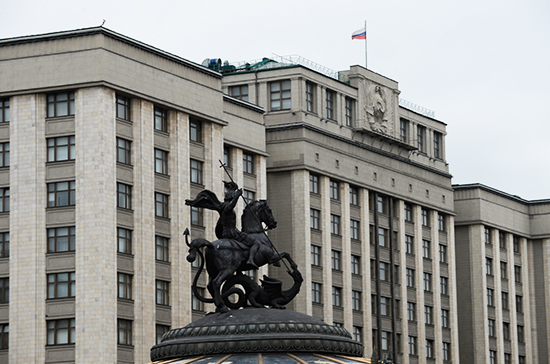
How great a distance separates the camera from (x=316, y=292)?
305 feet

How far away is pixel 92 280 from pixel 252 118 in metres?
21.4

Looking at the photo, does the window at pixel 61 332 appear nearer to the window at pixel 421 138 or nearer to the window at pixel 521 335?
the window at pixel 421 138

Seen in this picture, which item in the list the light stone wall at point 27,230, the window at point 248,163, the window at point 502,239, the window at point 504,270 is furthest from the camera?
the window at point 502,239

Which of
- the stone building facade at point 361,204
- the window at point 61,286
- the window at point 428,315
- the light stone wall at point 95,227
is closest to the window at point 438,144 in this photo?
the stone building facade at point 361,204

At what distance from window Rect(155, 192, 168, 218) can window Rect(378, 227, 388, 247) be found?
86.9 feet

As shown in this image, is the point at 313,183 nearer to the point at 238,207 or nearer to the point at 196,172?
the point at 238,207

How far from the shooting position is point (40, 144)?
7500cm

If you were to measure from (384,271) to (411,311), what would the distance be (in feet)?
15.8

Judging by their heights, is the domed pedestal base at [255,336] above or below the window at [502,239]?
below

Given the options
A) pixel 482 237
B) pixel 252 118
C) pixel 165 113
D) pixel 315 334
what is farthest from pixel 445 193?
pixel 315 334

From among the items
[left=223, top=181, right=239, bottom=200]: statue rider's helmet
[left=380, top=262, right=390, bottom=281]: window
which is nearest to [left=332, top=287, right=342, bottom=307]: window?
[left=380, top=262, right=390, bottom=281]: window

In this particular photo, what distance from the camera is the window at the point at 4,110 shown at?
7638cm

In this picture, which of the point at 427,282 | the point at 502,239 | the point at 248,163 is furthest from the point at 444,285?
the point at 248,163

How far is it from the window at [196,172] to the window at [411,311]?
28.0 meters
